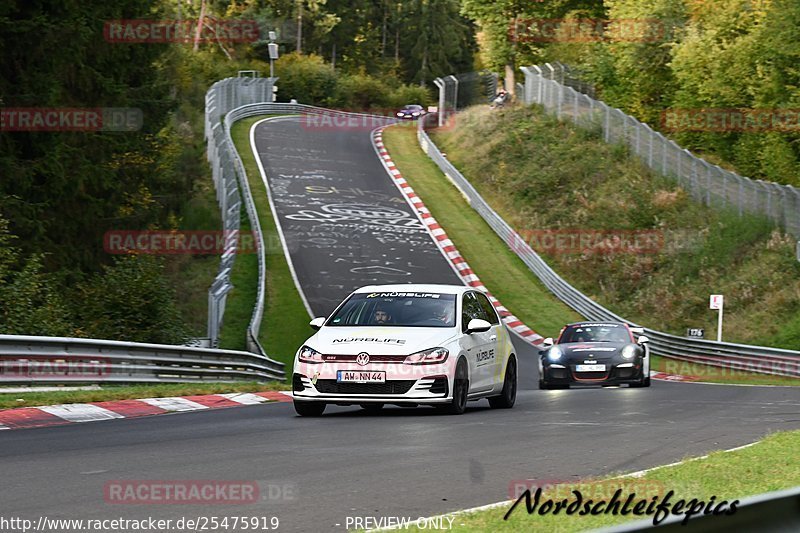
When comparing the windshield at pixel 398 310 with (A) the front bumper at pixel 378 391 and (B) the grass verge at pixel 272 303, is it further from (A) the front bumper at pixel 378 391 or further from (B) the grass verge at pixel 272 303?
(B) the grass verge at pixel 272 303

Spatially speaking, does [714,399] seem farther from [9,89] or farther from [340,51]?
[340,51]

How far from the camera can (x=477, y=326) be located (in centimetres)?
1469

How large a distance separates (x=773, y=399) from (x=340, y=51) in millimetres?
117139

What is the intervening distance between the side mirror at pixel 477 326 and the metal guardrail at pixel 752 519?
33.6ft

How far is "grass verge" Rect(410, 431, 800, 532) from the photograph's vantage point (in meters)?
6.84

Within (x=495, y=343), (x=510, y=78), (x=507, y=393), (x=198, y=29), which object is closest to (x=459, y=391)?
(x=495, y=343)

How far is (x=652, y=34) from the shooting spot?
58.8 meters

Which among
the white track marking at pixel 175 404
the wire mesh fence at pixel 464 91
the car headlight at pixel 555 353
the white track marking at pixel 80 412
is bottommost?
the car headlight at pixel 555 353

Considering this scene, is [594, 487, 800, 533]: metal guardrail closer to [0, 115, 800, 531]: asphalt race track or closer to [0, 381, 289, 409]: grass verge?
[0, 115, 800, 531]: asphalt race track

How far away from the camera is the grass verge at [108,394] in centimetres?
1429

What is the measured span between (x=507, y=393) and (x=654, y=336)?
2057 centimetres

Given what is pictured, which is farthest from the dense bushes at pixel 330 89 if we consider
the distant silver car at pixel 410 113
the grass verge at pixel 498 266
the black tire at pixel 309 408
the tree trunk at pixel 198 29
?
the black tire at pixel 309 408

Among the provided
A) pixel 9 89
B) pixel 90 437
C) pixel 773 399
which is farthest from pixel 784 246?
pixel 90 437

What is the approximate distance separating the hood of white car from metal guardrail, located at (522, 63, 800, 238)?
2765cm
